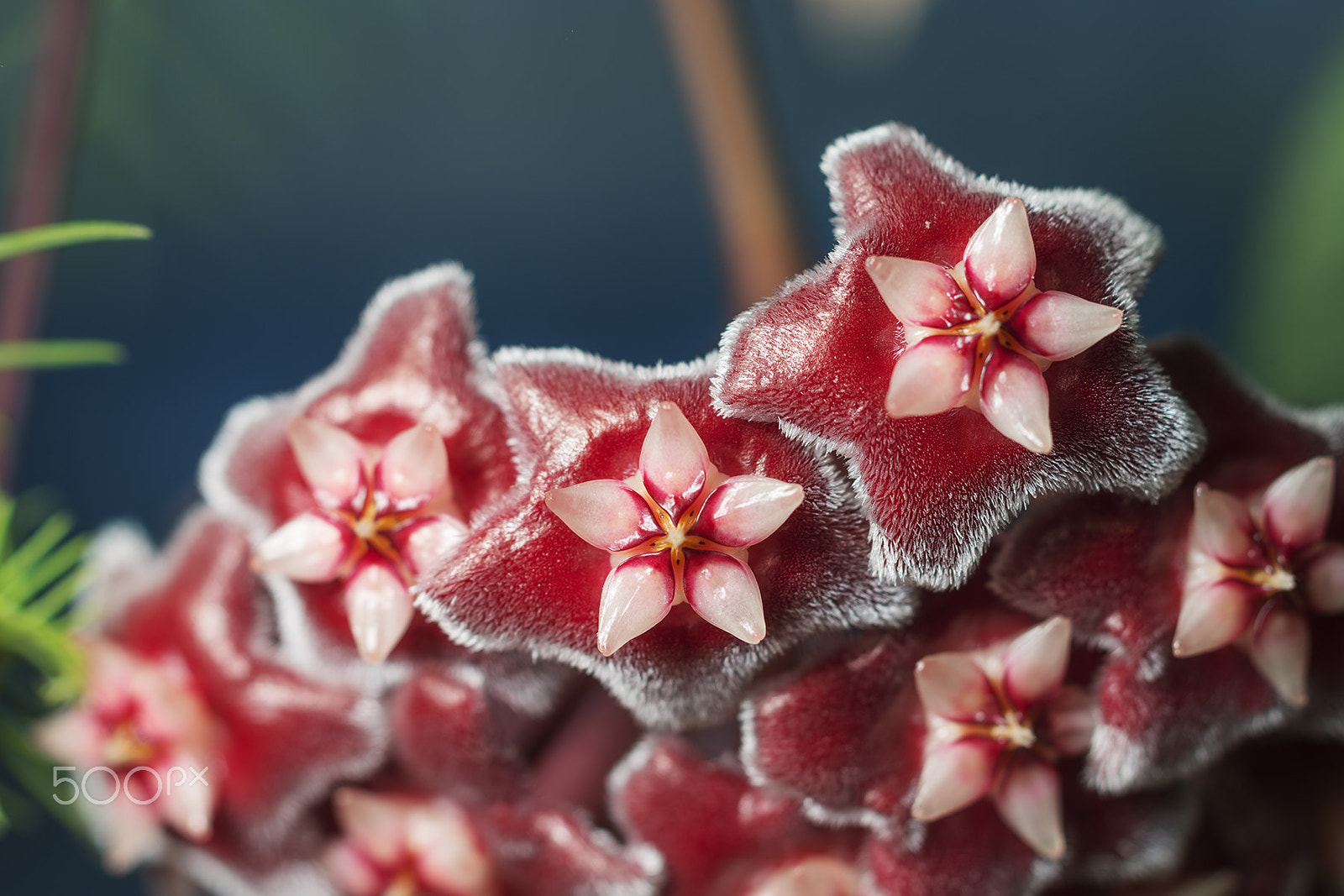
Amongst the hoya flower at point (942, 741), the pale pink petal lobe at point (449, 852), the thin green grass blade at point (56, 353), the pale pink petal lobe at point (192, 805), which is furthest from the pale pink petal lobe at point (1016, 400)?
the thin green grass blade at point (56, 353)

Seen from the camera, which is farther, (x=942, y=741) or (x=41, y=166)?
(x=41, y=166)

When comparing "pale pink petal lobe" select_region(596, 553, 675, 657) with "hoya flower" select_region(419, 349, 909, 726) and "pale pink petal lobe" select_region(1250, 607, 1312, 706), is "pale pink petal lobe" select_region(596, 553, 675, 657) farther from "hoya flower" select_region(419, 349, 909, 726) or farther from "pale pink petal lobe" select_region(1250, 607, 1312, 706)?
"pale pink petal lobe" select_region(1250, 607, 1312, 706)

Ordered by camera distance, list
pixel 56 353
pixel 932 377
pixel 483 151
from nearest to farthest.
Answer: pixel 932 377 → pixel 56 353 → pixel 483 151

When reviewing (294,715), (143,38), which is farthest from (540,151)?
(294,715)

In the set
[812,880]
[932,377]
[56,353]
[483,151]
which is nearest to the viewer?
[932,377]

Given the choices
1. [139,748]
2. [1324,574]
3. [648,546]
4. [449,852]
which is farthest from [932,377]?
[139,748]

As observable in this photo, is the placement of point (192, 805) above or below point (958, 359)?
below

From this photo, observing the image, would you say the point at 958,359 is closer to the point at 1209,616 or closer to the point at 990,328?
the point at 990,328
